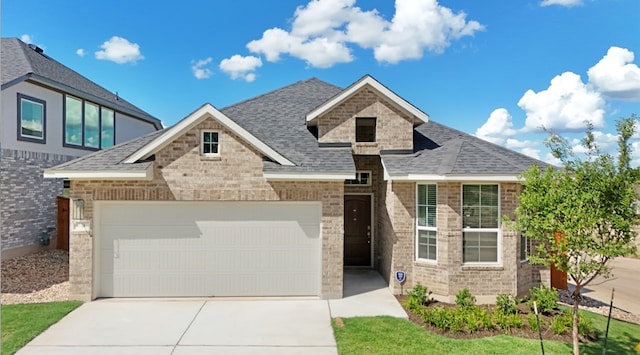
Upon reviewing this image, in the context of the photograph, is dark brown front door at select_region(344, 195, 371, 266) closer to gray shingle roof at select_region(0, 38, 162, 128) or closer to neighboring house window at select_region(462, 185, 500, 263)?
neighboring house window at select_region(462, 185, 500, 263)

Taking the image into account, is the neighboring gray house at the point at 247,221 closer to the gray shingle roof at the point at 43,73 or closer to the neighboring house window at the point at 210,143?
the neighboring house window at the point at 210,143

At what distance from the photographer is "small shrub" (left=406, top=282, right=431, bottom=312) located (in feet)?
27.5

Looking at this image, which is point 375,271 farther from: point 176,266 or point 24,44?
point 24,44

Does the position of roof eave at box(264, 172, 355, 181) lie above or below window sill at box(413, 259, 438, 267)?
above

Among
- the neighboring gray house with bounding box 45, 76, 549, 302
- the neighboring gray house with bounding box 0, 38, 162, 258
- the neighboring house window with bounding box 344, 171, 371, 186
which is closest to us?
the neighboring gray house with bounding box 45, 76, 549, 302

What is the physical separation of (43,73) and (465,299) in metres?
16.7

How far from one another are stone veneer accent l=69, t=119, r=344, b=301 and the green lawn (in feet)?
6.81

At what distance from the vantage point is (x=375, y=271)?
1194cm

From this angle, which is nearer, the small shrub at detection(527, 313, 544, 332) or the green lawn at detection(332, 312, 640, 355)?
the green lawn at detection(332, 312, 640, 355)

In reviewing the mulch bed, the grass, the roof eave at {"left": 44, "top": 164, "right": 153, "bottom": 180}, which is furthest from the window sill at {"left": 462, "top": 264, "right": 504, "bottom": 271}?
the grass

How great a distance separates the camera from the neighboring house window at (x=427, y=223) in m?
9.43

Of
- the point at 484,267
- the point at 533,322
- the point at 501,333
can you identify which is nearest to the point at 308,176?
the point at 484,267

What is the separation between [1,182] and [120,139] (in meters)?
7.37

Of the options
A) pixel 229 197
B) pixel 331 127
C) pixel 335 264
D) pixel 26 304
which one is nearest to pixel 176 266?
pixel 229 197
